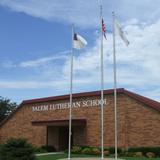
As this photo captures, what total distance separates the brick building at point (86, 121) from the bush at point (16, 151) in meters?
14.1

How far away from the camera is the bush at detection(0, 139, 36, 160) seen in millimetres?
22016

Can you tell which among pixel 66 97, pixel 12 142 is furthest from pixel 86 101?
pixel 12 142

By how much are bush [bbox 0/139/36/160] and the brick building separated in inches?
557

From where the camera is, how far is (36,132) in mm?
44031

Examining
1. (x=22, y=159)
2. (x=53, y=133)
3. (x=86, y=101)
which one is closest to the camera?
(x=22, y=159)

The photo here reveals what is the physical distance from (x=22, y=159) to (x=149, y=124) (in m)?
14.9

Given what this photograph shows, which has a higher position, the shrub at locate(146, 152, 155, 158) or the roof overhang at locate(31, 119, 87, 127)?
the roof overhang at locate(31, 119, 87, 127)

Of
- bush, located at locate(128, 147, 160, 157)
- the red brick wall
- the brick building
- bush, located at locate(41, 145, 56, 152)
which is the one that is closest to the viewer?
bush, located at locate(128, 147, 160, 157)

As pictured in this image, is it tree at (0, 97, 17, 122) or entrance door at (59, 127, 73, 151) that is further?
tree at (0, 97, 17, 122)

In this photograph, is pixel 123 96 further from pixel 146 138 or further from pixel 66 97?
pixel 66 97

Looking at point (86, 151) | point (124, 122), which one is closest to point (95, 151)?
point (86, 151)

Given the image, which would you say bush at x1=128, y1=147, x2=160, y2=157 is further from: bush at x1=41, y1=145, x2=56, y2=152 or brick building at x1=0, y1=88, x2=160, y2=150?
bush at x1=41, y1=145, x2=56, y2=152

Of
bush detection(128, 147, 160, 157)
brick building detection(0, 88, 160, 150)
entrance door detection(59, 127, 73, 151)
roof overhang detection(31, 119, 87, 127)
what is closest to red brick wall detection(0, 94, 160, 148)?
brick building detection(0, 88, 160, 150)

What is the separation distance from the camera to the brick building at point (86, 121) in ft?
113
